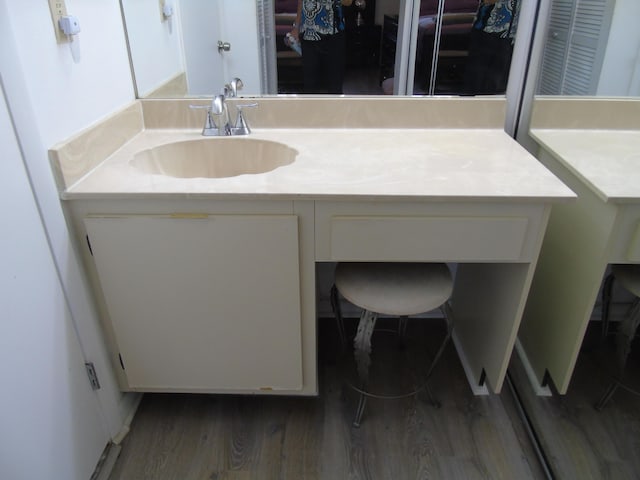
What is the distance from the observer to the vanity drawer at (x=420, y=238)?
117cm

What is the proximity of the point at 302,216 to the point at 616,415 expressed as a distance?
1251 millimetres

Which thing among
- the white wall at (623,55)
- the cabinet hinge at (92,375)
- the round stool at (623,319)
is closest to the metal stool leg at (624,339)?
the round stool at (623,319)

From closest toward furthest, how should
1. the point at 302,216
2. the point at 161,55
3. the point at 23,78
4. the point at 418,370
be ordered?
the point at 23,78 < the point at 302,216 < the point at 161,55 < the point at 418,370

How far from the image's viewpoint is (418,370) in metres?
1.75

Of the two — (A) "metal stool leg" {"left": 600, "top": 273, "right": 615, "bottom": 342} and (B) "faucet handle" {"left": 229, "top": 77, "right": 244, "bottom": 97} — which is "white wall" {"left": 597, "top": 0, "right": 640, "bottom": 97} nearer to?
(A) "metal stool leg" {"left": 600, "top": 273, "right": 615, "bottom": 342}

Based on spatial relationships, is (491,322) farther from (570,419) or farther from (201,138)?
(201,138)

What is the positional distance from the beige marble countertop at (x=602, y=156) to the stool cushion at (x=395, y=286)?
0.46 m

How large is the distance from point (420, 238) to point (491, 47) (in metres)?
0.80

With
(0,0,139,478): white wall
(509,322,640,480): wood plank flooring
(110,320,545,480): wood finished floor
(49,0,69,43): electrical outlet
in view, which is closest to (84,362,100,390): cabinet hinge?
(0,0,139,478): white wall

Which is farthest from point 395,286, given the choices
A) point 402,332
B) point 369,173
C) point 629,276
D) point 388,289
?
point 629,276

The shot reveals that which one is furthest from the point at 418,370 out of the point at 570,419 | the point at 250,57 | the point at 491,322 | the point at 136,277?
the point at 250,57

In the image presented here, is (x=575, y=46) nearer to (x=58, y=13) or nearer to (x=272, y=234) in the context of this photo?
(x=272, y=234)

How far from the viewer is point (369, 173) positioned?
4.12ft

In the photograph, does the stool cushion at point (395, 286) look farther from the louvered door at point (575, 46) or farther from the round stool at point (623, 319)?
the louvered door at point (575, 46)
